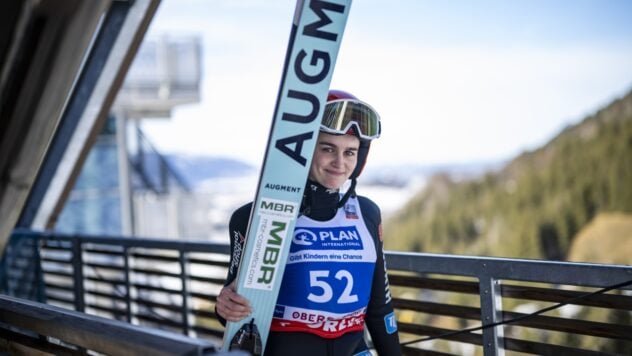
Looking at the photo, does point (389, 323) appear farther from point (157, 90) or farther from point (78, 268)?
point (157, 90)

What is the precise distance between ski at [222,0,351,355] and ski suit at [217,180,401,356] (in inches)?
3.2

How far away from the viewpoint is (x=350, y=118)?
103 inches

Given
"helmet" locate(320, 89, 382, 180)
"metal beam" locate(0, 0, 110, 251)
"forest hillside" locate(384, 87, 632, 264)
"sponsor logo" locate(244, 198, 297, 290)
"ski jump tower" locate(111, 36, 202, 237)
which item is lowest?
"forest hillside" locate(384, 87, 632, 264)

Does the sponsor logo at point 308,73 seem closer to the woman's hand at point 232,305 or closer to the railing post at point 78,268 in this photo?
the woman's hand at point 232,305

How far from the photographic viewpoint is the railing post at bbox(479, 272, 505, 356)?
11.4ft

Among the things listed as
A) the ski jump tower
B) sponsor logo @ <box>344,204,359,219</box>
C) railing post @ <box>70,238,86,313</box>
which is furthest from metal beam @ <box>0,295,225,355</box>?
the ski jump tower

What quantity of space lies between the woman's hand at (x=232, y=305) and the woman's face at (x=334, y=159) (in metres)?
0.48

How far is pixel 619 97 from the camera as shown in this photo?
157ft

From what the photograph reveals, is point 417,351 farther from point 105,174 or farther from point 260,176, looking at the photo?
point 105,174

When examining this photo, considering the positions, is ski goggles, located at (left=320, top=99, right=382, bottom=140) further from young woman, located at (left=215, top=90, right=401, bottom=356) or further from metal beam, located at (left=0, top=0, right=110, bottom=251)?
metal beam, located at (left=0, top=0, right=110, bottom=251)

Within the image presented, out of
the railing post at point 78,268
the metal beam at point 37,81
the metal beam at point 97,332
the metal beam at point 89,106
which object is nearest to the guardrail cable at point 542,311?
the metal beam at point 97,332

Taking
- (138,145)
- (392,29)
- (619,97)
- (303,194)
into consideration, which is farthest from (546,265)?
(392,29)

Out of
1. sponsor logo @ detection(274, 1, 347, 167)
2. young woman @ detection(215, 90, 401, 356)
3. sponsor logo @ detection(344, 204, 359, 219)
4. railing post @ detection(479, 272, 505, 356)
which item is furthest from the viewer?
railing post @ detection(479, 272, 505, 356)

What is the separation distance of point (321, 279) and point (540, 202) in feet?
123
